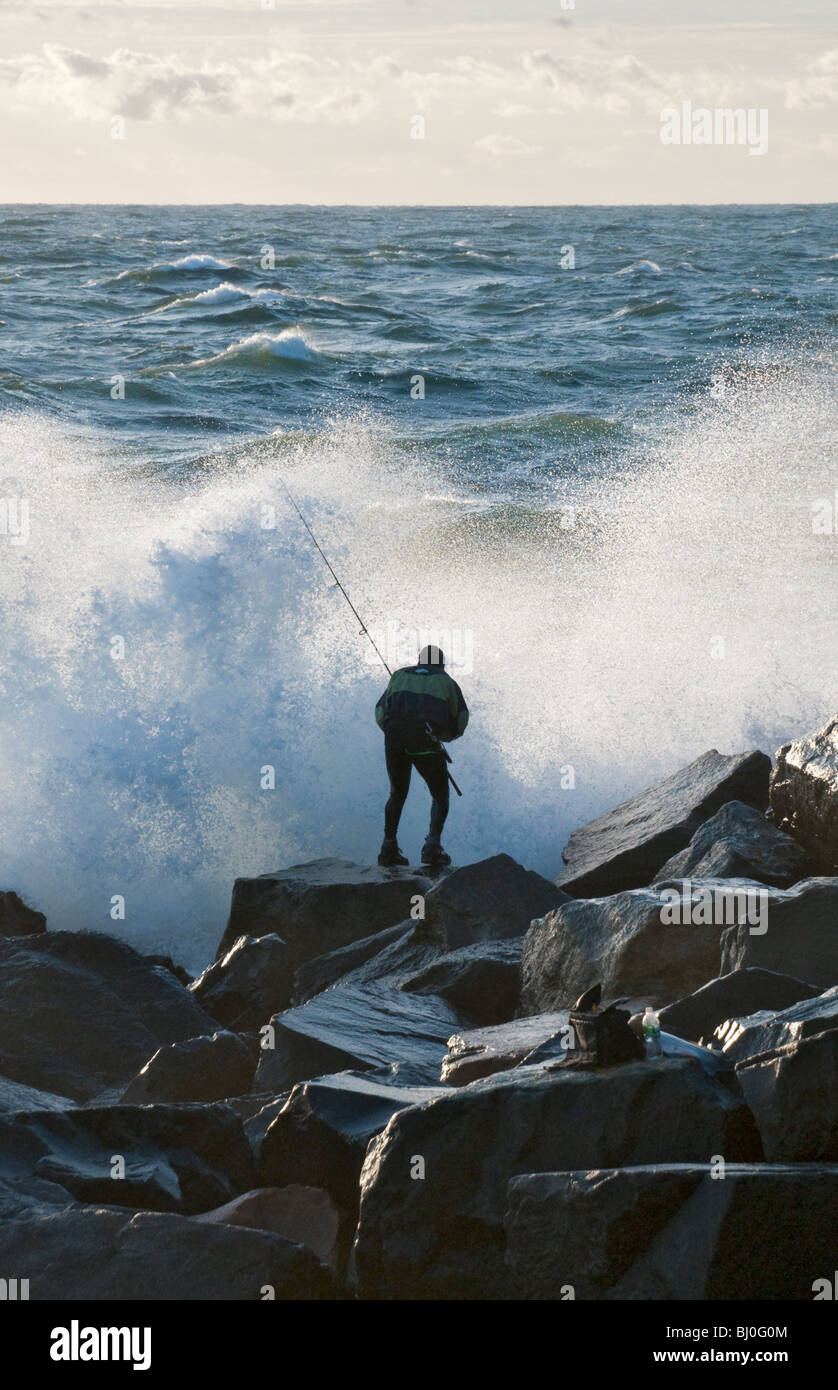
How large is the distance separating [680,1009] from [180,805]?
18.3 feet

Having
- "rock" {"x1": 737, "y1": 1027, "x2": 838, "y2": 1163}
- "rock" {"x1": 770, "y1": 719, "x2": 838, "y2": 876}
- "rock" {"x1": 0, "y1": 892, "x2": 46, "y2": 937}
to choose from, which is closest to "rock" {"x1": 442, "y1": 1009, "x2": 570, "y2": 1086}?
"rock" {"x1": 737, "y1": 1027, "x2": 838, "y2": 1163}

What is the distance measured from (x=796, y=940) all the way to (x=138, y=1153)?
2.42m

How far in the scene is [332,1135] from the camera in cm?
412

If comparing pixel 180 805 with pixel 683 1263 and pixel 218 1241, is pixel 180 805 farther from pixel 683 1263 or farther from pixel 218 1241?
pixel 683 1263

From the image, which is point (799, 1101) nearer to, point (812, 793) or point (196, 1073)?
point (196, 1073)

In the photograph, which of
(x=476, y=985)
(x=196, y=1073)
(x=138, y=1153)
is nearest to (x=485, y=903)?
(x=476, y=985)

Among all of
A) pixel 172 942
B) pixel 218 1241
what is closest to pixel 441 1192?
pixel 218 1241

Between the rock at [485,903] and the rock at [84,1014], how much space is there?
1177mm

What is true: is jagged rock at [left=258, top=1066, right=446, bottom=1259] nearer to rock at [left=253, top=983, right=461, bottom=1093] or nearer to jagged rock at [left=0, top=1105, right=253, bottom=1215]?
jagged rock at [left=0, top=1105, right=253, bottom=1215]

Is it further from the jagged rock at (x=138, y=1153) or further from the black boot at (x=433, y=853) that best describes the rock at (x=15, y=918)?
the jagged rock at (x=138, y=1153)

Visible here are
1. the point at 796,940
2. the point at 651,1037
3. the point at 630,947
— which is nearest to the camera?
the point at 651,1037

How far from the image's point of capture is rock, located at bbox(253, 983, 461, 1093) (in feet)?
16.4

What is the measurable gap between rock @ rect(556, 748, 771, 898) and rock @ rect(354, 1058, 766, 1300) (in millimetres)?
3687
